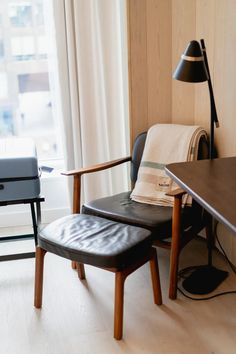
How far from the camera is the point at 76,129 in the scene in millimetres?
3074

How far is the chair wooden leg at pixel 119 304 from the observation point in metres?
1.95

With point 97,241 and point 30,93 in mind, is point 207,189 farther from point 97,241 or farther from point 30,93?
point 30,93

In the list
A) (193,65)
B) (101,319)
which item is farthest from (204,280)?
(193,65)

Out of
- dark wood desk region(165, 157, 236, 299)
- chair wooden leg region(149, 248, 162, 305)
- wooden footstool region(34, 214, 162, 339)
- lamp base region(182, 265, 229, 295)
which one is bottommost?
lamp base region(182, 265, 229, 295)

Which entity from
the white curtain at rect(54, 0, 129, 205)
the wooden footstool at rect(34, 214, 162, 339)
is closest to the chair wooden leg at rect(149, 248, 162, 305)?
the wooden footstool at rect(34, 214, 162, 339)

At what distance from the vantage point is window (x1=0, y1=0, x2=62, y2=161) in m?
3.16

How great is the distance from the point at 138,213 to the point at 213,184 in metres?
0.77

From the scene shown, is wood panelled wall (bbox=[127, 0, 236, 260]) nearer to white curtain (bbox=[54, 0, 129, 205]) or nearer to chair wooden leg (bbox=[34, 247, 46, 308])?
white curtain (bbox=[54, 0, 129, 205])

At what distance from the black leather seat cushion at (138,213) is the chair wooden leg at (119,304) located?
1.16 feet

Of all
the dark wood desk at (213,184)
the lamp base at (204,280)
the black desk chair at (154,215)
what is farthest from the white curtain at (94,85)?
the dark wood desk at (213,184)

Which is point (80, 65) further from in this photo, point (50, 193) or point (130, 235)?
point (130, 235)

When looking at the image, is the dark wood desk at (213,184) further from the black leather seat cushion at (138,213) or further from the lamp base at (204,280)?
the lamp base at (204,280)

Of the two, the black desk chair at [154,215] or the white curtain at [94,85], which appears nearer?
the black desk chair at [154,215]

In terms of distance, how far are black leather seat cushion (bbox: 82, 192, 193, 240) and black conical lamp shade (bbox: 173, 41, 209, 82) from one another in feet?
2.35
